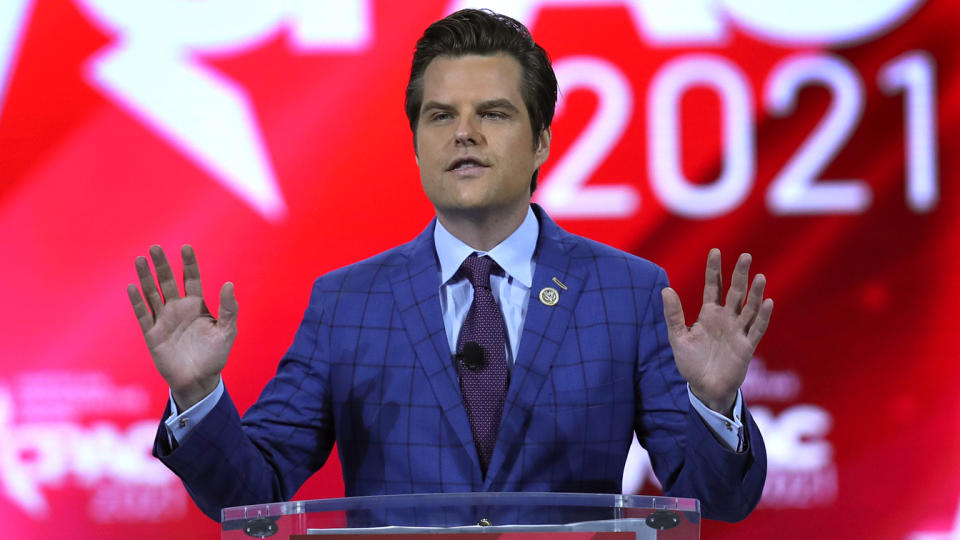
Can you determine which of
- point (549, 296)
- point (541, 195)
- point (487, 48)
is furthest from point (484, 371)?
point (541, 195)

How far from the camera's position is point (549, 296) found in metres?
1.94

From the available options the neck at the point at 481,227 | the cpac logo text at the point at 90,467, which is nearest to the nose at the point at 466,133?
the neck at the point at 481,227

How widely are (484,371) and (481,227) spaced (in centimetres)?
30

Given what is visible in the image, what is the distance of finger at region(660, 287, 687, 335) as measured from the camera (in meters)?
1.56

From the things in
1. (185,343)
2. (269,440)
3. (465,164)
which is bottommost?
(269,440)

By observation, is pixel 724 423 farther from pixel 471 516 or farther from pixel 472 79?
pixel 472 79

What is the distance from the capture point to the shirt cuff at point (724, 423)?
1.55 m

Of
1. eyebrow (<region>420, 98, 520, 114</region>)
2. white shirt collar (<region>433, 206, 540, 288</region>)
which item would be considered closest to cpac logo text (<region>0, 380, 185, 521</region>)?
white shirt collar (<region>433, 206, 540, 288</region>)

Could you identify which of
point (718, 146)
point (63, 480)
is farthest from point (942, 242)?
point (63, 480)

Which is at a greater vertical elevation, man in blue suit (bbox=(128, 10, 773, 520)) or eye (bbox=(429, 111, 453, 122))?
eye (bbox=(429, 111, 453, 122))

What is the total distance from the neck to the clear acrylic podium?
0.81 m

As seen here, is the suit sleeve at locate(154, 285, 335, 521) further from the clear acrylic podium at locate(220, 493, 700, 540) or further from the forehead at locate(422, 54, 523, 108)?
the forehead at locate(422, 54, 523, 108)

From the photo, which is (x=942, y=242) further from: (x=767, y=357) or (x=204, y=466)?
(x=204, y=466)

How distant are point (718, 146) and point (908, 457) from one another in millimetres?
1099
